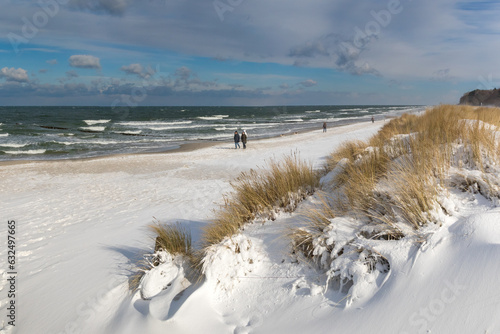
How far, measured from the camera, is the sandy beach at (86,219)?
4227 mm

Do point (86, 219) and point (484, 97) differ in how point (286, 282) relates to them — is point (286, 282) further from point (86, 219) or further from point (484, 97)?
point (484, 97)

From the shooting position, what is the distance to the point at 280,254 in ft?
12.3

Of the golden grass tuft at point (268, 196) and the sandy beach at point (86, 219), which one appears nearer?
the sandy beach at point (86, 219)

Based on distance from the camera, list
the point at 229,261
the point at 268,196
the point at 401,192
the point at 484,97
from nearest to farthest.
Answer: the point at 401,192 → the point at 229,261 → the point at 268,196 → the point at 484,97

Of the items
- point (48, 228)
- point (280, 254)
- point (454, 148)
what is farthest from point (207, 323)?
point (48, 228)

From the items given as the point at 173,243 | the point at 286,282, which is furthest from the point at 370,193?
the point at 173,243

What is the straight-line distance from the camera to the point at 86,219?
7.59m

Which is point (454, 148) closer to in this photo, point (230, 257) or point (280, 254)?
point (280, 254)

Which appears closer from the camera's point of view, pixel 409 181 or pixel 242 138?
pixel 409 181

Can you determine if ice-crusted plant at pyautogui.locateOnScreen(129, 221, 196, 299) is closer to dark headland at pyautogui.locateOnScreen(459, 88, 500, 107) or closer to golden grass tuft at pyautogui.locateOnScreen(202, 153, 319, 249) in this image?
golden grass tuft at pyautogui.locateOnScreen(202, 153, 319, 249)

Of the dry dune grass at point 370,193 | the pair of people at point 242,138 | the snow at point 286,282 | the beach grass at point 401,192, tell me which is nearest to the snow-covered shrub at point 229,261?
the snow at point 286,282

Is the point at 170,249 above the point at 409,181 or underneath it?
underneath

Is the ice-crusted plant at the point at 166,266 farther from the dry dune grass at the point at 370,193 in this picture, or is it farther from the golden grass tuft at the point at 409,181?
the golden grass tuft at the point at 409,181

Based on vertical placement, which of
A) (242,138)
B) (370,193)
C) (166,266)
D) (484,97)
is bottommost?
(242,138)
